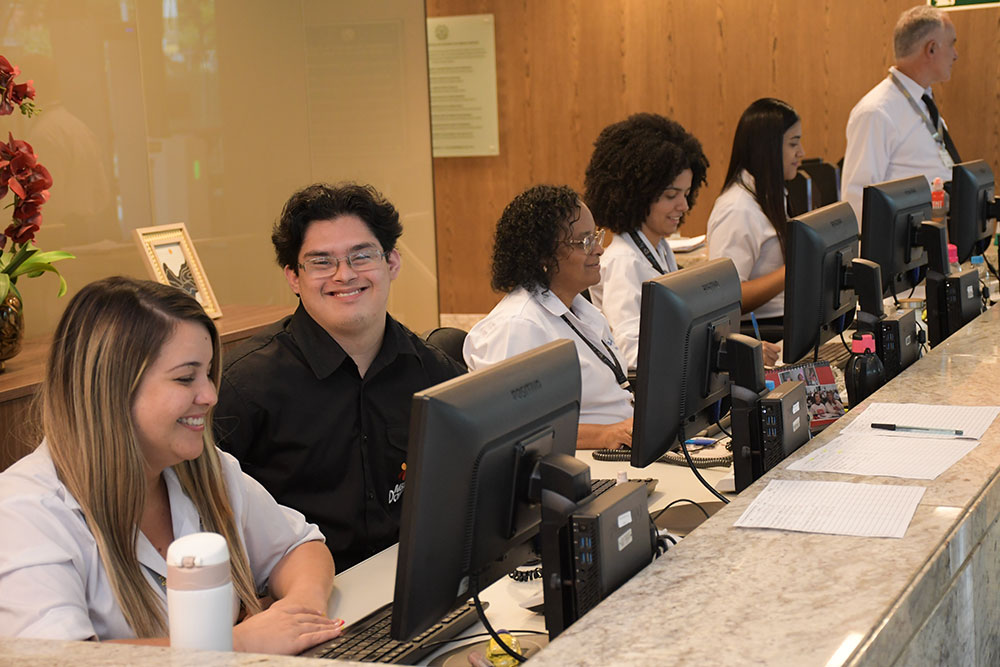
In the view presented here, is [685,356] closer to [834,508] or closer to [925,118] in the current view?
[834,508]

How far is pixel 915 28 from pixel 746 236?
5.78 feet

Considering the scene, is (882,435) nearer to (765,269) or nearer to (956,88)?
(765,269)

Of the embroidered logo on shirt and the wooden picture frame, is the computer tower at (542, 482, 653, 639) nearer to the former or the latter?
the embroidered logo on shirt

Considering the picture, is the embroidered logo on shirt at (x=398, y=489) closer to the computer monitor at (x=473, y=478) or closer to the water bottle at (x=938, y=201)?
the computer monitor at (x=473, y=478)

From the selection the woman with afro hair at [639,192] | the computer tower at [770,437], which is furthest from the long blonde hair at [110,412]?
the woman with afro hair at [639,192]

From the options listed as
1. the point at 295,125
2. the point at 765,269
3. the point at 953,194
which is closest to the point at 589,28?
the point at 295,125

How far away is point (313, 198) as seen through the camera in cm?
249

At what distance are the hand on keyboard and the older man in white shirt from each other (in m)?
4.13

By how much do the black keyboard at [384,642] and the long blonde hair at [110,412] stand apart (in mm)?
262

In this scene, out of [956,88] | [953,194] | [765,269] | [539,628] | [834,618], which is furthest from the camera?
[956,88]

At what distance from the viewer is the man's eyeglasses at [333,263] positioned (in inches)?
96.5

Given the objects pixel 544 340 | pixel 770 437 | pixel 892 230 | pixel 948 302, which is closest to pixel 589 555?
pixel 770 437

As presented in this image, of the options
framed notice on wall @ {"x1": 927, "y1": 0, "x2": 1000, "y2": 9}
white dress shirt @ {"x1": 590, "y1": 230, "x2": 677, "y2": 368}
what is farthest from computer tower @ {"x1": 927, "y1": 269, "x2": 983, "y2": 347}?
framed notice on wall @ {"x1": 927, "y1": 0, "x2": 1000, "y2": 9}

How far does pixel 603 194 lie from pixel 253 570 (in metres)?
2.29
